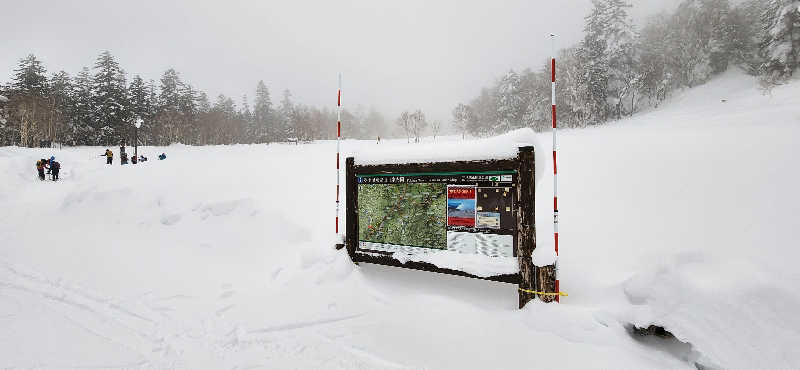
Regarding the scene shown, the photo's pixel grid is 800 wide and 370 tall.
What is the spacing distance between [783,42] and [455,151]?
41.4 meters

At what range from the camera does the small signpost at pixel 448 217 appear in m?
3.74

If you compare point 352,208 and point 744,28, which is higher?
point 744,28

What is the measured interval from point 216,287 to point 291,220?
2.09 m

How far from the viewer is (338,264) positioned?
16.7 feet

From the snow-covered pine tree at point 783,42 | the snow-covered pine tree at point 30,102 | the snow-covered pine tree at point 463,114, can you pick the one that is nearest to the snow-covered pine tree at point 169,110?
the snow-covered pine tree at point 30,102

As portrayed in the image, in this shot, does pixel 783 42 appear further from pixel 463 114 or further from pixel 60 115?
pixel 60 115

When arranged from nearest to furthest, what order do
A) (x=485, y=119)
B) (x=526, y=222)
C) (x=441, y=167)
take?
(x=526, y=222)
(x=441, y=167)
(x=485, y=119)

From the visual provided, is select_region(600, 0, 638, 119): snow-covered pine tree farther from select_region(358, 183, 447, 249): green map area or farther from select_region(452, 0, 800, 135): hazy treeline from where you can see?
select_region(358, 183, 447, 249): green map area

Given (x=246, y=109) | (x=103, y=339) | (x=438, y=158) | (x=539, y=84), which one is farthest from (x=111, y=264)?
(x=246, y=109)

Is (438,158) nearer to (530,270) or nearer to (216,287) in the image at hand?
(530,270)

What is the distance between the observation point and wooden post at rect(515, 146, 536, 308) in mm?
3713

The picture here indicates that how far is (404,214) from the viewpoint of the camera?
15.5ft

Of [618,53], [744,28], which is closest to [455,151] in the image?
[618,53]

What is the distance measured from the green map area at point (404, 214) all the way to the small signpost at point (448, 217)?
0.01 metres
